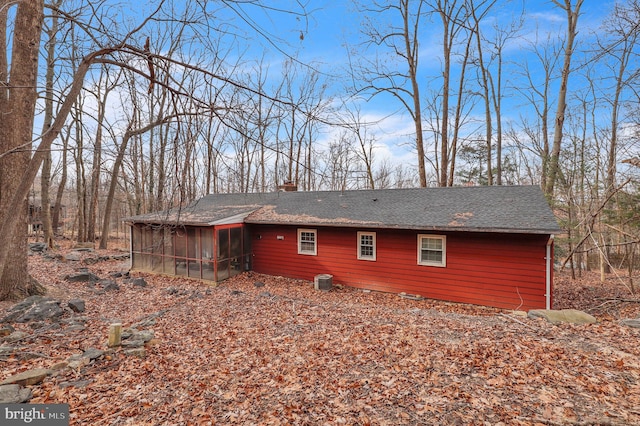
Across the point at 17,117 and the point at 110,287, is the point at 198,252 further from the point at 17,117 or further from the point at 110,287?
the point at 17,117

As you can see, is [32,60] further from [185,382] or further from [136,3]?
[185,382]

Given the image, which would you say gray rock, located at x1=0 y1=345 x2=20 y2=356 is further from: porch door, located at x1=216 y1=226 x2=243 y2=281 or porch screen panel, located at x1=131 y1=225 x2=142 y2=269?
porch screen panel, located at x1=131 y1=225 x2=142 y2=269

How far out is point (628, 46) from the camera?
4.65 m

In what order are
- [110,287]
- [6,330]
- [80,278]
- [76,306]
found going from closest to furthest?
[6,330]
[76,306]
[110,287]
[80,278]

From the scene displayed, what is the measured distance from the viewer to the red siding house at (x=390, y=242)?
780 centimetres

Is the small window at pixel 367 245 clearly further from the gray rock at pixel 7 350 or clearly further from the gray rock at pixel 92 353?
the gray rock at pixel 7 350

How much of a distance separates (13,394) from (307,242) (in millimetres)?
8352

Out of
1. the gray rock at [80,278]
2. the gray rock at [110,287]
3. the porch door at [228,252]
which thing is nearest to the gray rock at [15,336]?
the gray rock at [110,287]

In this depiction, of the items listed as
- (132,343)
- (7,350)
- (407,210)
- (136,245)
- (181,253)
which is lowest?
(132,343)

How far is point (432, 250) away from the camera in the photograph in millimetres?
8945

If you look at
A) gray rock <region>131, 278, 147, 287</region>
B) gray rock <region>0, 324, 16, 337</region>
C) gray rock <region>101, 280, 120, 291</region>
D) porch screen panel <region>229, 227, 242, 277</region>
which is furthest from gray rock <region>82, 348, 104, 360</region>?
porch screen panel <region>229, 227, 242, 277</region>

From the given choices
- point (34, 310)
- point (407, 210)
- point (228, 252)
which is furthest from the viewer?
point (228, 252)

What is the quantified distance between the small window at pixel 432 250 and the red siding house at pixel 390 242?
3cm

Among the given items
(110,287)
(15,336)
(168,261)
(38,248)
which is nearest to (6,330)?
(15,336)
